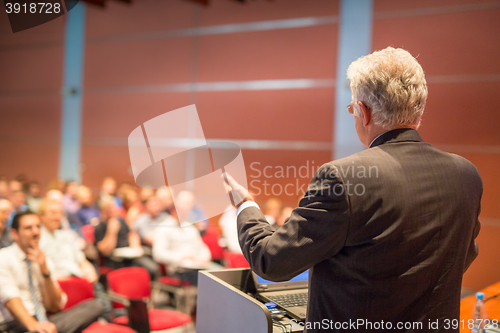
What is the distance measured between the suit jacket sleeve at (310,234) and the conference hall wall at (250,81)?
3.90m

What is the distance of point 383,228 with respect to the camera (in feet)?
2.62

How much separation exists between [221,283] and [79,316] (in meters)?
1.42

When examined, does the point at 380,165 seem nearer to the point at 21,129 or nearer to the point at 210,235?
the point at 210,235

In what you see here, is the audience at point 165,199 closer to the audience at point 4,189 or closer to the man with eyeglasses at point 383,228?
→ the audience at point 4,189

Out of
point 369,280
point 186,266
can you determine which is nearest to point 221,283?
point 369,280

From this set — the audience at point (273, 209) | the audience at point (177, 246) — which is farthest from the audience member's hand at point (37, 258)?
the audience at point (273, 209)

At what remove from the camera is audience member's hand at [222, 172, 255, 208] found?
978 mm

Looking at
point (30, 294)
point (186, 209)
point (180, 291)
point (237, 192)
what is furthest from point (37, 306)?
point (186, 209)

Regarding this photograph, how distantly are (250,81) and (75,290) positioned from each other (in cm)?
378

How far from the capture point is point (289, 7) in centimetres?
520

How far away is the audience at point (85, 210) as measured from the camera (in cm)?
491

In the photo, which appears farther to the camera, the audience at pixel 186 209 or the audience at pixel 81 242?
the audience at pixel 186 209

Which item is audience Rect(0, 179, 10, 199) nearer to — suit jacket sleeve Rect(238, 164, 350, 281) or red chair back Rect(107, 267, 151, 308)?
red chair back Rect(107, 267, 151, 308)

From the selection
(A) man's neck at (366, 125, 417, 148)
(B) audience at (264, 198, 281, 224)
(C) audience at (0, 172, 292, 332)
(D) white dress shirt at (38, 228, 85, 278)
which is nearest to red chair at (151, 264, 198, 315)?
(C) audience at (0, 172, 292, 332)
